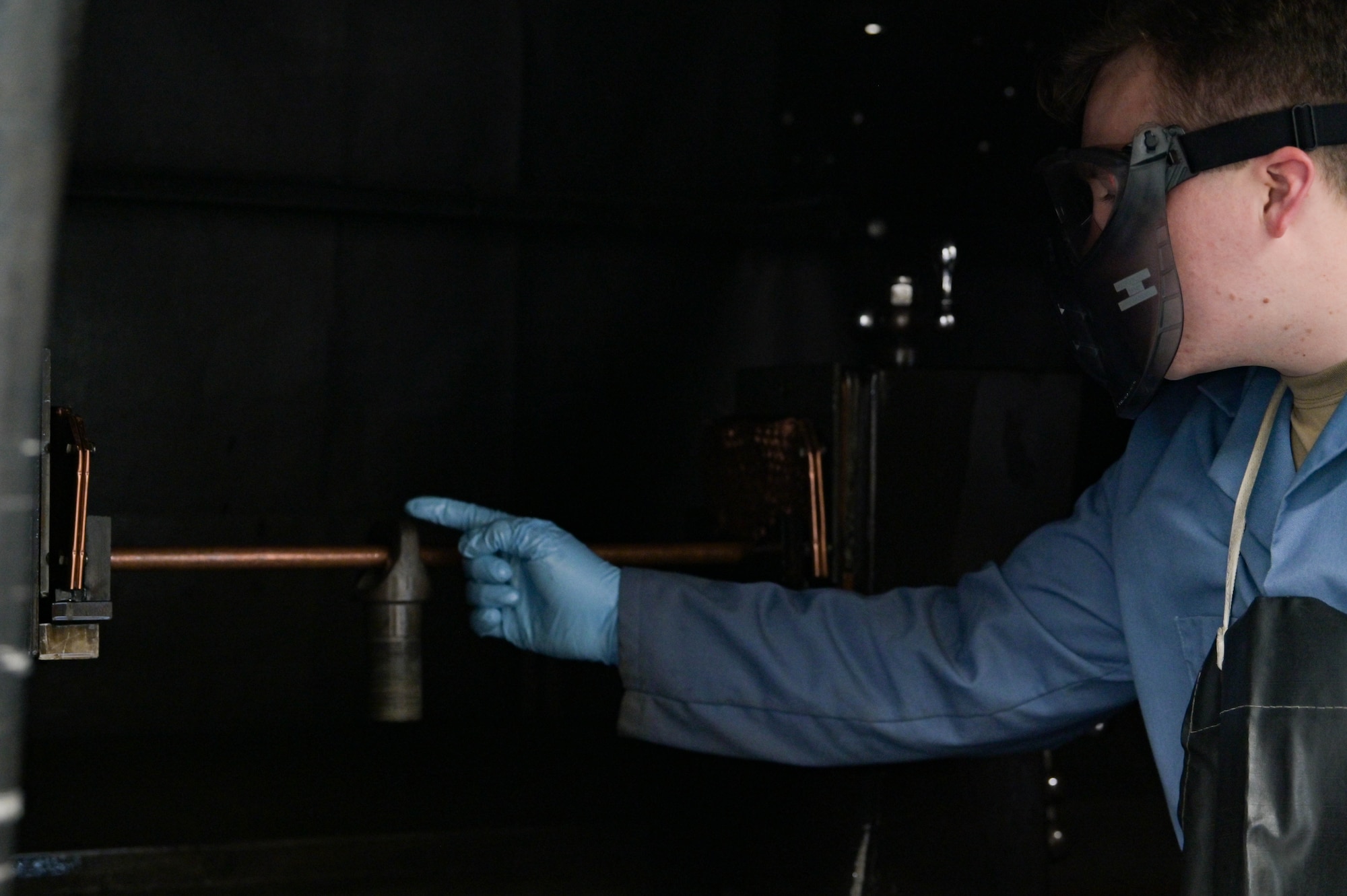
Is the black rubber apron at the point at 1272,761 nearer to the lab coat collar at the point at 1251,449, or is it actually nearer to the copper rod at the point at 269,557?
the lab coat collar at the point at 1251,449

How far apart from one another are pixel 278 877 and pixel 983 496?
1.21 metres

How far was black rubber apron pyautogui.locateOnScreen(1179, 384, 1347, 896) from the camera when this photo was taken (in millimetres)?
876

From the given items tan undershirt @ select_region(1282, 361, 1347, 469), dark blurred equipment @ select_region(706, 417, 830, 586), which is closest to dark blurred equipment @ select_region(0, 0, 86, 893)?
tan undershirt @ select_region(1282, 361, 1347, 469)

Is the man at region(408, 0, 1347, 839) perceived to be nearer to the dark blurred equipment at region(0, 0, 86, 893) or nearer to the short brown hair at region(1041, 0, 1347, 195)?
the short brown hair at region(1041, 0, 1347, 195)

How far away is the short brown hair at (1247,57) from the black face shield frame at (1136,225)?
2 cm

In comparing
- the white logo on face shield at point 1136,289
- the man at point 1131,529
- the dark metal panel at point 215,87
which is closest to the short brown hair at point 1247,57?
the man at point 1131,529

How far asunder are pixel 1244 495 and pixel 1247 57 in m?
0.34

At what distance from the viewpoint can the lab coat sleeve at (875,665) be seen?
127 centimetres

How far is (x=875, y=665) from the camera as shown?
1290 mm

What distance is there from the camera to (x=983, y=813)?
5.41 feet

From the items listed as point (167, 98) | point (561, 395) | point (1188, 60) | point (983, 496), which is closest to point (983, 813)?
point (983, 496)

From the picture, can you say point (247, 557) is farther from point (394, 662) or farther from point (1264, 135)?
point (1264, 135)

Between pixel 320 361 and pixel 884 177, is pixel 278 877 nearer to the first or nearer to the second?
pixel 320 361

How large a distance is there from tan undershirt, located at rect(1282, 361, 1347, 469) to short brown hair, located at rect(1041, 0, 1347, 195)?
6.0 inches
